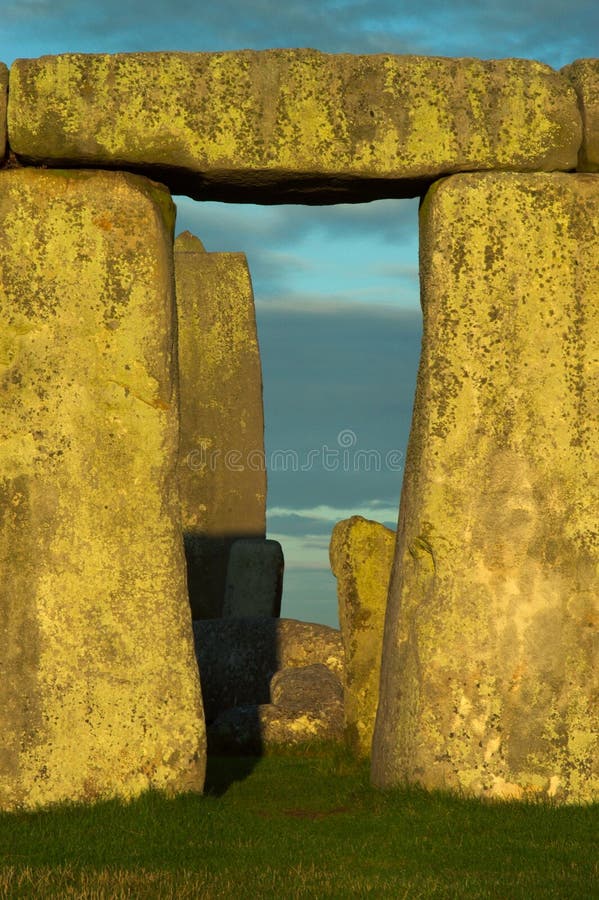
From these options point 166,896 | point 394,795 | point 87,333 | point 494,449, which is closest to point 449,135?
point 494,449

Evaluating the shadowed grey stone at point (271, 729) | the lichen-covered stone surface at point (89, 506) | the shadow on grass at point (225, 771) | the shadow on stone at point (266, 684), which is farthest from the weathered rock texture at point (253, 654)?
the lichen-covered stone surface at point (89, 506)

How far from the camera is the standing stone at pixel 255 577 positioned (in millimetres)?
16016

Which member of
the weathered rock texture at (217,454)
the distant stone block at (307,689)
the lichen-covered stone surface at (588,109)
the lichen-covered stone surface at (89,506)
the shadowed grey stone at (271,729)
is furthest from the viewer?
the weathered rock texture at (217,454)

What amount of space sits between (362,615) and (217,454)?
667 centimetres

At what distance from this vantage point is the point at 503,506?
28.1ft

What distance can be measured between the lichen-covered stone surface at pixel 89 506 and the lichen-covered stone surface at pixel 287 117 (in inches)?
13.2

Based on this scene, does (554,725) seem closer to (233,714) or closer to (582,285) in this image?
(582,285)

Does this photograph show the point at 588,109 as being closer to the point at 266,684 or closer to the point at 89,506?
the point at 89,506

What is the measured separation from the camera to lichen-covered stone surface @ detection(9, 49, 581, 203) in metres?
8.41

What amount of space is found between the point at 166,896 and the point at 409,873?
1.30 m

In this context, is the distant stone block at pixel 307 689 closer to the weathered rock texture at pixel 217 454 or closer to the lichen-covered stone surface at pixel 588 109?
the weathered rock texture at pixel 217 454

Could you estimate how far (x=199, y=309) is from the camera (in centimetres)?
1750

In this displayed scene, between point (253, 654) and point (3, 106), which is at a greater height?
point (3, 106)

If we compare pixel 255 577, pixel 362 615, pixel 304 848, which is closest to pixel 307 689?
A: pixel 362 615
